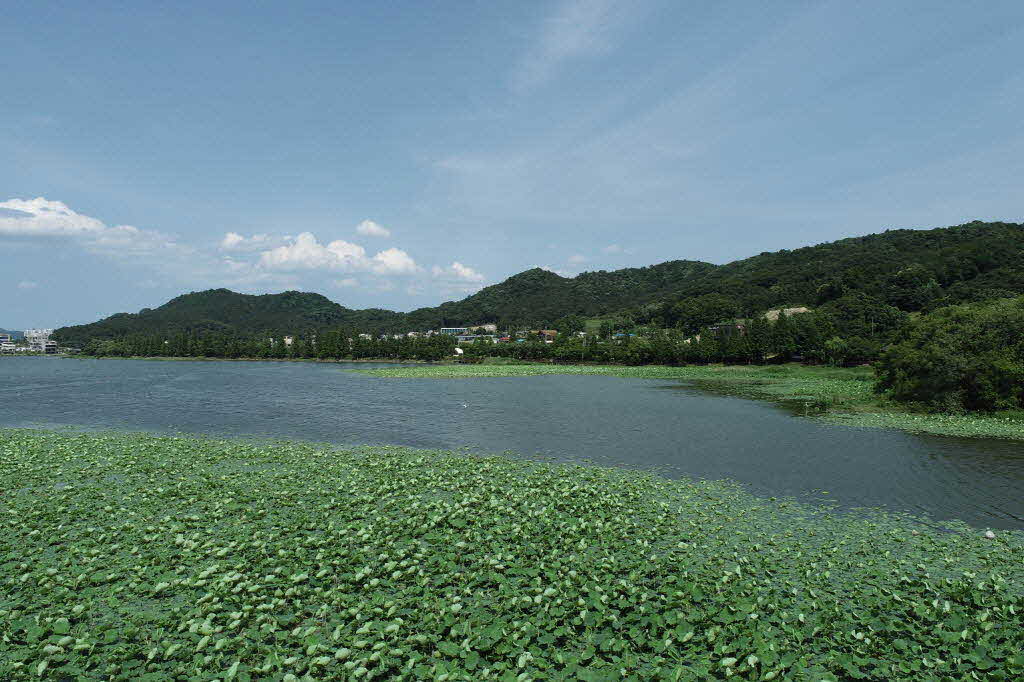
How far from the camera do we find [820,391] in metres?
53.3

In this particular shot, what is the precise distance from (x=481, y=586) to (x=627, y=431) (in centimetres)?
2332

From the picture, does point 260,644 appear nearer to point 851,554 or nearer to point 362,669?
point 362,669

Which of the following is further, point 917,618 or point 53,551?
point 53,551

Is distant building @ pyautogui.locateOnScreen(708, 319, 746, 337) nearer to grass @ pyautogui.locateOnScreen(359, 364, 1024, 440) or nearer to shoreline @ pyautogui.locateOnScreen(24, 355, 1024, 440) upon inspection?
shoreline @ pyautogui.locateOnScreen(24, 355, 1024, 440)

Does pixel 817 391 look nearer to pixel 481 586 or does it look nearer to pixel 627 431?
pixel 627 431

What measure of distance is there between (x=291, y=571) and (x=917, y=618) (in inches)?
480

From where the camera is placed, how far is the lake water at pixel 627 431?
67.0ft

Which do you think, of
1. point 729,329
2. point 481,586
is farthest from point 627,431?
point 729,329

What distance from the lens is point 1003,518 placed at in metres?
16.6

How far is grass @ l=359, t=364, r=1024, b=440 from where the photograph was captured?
31938 millimetres

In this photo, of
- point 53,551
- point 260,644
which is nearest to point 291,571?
point 260,644

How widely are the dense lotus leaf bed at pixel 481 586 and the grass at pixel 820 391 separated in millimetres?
20683

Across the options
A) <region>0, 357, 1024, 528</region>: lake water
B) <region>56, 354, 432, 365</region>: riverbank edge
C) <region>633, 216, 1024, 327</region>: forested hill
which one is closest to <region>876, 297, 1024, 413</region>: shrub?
<region>0, 357, 1024, 528</region>: lake water

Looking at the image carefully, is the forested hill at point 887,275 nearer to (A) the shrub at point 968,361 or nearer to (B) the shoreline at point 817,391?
(B) the shoreline at point 817,391
